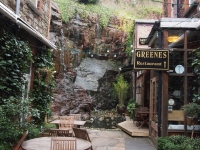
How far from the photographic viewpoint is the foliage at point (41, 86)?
22.4ft

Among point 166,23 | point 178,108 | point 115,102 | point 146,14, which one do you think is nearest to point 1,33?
point 166,23

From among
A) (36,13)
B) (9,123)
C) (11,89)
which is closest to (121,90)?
(36,13)

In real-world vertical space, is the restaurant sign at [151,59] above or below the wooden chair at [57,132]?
above

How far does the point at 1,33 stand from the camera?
4.64 metres

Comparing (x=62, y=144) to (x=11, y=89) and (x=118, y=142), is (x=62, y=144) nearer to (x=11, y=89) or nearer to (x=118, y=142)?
(x=11, y=89)

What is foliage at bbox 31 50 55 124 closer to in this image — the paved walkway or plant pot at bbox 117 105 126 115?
the paved walkway

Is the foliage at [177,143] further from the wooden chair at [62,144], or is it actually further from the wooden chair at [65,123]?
the wooden chair at [65,123]

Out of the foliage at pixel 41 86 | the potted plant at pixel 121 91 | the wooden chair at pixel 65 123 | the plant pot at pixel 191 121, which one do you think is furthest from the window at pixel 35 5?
the potted plant at pixel 121 91

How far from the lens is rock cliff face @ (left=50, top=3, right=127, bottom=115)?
538 inches

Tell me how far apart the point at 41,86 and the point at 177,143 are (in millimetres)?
4621

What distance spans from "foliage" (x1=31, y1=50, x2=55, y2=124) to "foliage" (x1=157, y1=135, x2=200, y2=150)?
4031 millimetres

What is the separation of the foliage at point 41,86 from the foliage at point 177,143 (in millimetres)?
4031

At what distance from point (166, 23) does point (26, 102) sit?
4.54 meters

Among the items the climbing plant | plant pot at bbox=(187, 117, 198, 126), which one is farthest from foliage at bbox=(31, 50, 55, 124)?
plant pot at bbox=(187, 117, 198, 126)
